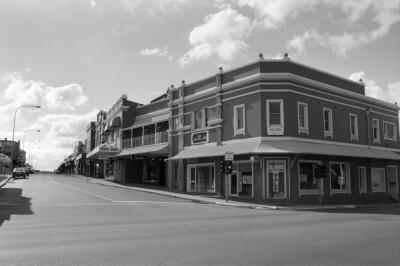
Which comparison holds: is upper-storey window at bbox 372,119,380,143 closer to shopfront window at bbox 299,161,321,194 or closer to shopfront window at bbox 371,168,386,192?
shopfront window at bbox 371,168,386,192

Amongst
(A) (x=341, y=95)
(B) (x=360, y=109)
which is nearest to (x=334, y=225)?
(A) (x=341, y=95)

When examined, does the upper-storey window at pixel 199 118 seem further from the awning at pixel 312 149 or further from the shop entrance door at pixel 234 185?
the awning at pixel 312 149

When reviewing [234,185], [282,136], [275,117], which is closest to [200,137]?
[234,185]

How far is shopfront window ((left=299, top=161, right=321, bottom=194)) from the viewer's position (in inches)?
1044

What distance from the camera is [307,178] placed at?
26891 millimetres

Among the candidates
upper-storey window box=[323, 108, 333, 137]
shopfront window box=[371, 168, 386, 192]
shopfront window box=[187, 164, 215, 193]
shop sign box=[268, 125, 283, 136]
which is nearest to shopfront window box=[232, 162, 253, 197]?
shop sign box=[268, 125, 283, 136]

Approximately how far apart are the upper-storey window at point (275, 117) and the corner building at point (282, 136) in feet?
0.21

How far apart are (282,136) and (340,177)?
6692 millimetres

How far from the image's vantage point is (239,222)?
14.3 meters

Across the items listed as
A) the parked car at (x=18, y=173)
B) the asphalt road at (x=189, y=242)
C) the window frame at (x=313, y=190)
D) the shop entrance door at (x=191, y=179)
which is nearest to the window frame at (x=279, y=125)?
the window frame at (x=313, y=190)

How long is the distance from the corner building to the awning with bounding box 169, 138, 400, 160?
73 millimetres

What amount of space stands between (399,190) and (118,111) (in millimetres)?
30577

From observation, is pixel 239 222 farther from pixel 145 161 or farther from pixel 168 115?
pixel 145 161

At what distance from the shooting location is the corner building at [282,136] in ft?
85.0
